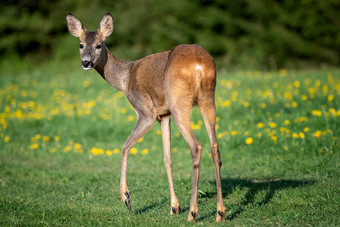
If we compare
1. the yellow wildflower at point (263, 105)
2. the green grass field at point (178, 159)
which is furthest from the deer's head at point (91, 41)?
the yellow wildflower at point (263, 105)

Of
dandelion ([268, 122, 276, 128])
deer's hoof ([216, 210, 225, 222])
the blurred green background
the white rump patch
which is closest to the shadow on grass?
deer's hoof ([216, 210, 225, 222])

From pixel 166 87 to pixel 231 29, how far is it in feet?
58.9

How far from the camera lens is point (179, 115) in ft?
16.7

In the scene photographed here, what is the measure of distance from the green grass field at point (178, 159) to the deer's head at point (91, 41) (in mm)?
1763

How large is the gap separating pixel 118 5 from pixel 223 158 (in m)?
19.4

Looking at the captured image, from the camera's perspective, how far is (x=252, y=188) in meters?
6.05

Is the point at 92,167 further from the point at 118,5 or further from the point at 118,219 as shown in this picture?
the point at 118,5

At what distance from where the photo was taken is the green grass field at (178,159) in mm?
5230

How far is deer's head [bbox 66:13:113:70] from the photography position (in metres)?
6.11

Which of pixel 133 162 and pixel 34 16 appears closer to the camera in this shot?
pixel 133 162

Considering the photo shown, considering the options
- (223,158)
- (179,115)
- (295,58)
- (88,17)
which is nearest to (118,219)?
(179,115)

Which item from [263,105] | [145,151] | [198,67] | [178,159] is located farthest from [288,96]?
[198,67]

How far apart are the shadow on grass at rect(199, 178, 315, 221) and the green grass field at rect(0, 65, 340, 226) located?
13 mm

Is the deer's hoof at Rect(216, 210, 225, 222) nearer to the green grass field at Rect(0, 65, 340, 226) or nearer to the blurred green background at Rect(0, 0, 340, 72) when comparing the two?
the green grass field at Rect(0, 65, 340, 226)
